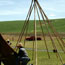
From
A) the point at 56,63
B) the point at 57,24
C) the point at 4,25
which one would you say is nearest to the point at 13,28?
the point at 4,25

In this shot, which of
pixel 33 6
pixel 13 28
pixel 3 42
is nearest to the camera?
pixel 3 42

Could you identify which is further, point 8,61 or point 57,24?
point 57,24

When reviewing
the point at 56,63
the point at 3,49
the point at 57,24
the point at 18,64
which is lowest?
the point at 57,24

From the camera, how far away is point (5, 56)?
13250mm

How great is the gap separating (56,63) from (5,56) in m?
6.01

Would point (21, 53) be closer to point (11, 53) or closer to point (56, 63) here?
point (11, 53)

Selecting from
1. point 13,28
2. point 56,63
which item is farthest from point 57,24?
point 56,63

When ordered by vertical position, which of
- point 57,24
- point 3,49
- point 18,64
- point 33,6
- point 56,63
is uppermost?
point 33,6

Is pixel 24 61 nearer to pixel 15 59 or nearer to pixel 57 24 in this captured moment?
pixel 15 59

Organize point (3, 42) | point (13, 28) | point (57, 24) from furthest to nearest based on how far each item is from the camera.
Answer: point (57, 24) → point (13, 28) → point (3, 42)

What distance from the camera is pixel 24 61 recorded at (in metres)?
13.3

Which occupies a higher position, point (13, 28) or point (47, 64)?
point (47, 64)

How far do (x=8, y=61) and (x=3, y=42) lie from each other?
3.50ft

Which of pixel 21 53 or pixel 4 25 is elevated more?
pixel 21 53
